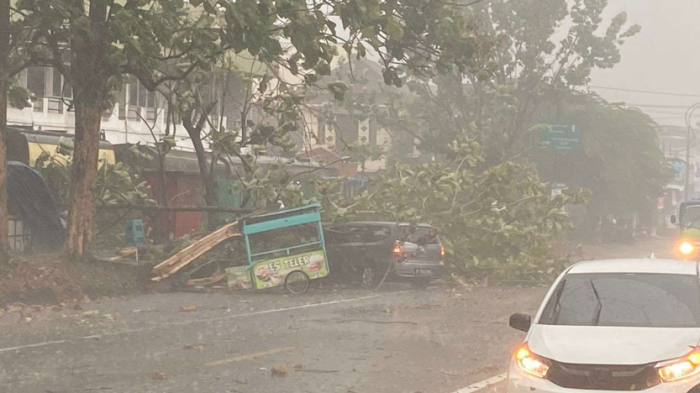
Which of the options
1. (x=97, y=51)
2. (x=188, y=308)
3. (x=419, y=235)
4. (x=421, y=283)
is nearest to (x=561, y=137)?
(x=421, y=283)

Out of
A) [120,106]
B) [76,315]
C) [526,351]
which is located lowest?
[76,315]

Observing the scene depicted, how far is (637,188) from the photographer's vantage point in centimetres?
6806

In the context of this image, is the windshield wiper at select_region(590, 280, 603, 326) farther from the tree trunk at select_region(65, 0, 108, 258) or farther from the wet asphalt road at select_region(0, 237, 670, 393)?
the tree trunk at select_region(65, 0, 108, 258)

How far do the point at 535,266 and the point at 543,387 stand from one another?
19.5m

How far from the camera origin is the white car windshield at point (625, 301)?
8.48 m

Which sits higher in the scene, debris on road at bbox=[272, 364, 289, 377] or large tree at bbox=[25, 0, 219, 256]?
large tree at bbox=[25, 0, 219, 256]

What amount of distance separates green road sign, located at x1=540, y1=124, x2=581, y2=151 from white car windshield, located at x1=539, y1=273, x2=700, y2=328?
52.4m

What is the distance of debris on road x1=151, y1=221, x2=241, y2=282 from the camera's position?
22.1 meters

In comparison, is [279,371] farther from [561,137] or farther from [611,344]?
[561,137]

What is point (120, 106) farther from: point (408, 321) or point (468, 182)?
point (408, 321)

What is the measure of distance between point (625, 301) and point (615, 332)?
73 cm

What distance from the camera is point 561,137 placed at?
6084 centimetres

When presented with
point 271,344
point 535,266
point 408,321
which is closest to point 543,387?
point 271,344

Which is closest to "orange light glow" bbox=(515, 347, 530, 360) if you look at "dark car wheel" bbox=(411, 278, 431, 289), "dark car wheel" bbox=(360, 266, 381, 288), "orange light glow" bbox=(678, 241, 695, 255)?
"dark car wheel" bbox=(360, 266, 381, 288)
